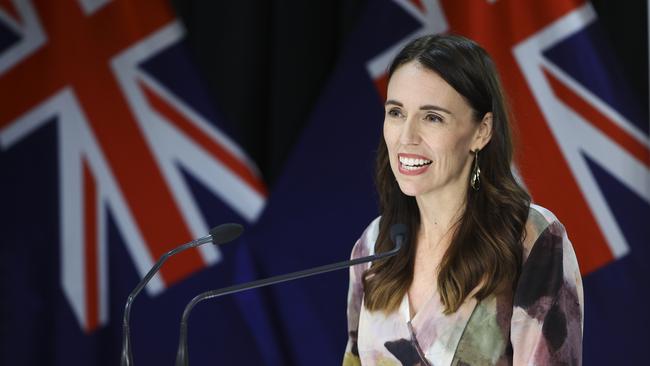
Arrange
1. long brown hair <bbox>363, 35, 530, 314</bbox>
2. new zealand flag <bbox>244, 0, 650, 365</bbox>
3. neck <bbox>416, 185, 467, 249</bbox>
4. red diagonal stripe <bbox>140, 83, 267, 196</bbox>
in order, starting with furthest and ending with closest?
1. red diagonal stripe <bbox>140, 83, 267, 196</bbox>
2. new zealand flag <bbox>244, 0, 650, 365</bbox>
3. neck <bbox>416, 185, 467, 249</bbox>
4. long brown hair <bbox>363, 35, 530, 314</bbox>

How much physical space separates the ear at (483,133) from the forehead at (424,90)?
0.17 feet

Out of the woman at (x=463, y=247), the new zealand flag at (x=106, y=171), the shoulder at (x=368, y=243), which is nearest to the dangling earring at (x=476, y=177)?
the woman at (x=463, y=247)

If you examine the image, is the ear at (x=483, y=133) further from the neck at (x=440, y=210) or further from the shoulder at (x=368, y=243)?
the shoulder at (x=368, y=243)

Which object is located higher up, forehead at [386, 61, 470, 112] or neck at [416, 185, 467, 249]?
forehead at [386, 61, 470, 112]

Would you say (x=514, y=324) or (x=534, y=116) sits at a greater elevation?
(x=534, y=116)

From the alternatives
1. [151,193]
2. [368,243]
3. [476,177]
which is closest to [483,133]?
[476,177]

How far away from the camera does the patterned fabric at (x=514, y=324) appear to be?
168cm

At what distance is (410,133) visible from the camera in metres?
1.82

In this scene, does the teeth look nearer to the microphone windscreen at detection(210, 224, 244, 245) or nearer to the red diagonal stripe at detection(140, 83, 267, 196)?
the microphone windscreen at detection(210, 224, 244, 245)

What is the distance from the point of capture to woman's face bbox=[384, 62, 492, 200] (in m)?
1.81

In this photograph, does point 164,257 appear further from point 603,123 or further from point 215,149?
point 603,123

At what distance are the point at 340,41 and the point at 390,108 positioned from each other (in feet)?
5.34

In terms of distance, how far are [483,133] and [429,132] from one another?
0.36 ft

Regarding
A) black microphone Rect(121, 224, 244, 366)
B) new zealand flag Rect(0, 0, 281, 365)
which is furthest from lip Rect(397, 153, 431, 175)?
new zealand flag Rect(0, 0, 281, 365)
